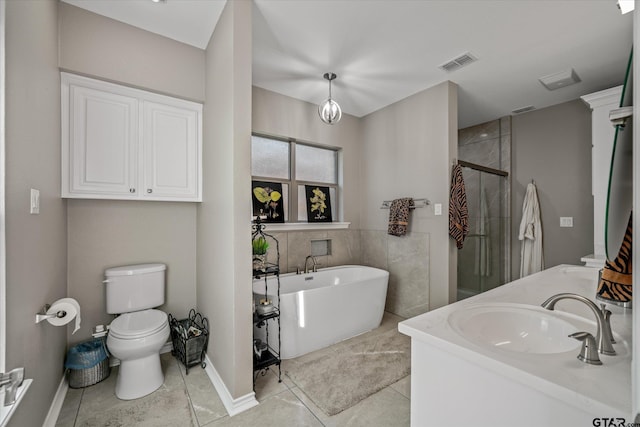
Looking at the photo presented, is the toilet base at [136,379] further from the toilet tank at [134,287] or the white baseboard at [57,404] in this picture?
the toilet tank at [134,287]

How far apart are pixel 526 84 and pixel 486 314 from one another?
283 cm

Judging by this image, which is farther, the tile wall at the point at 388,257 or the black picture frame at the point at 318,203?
the black picture frame at the point at 318,203

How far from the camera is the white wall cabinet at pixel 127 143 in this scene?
76.3 inches

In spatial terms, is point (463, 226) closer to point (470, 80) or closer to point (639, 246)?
point (470, 80)

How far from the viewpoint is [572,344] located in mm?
1063

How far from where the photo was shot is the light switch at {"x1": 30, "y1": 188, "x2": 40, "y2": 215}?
4.37ft

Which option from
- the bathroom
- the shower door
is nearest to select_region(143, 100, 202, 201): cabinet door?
the bathroom

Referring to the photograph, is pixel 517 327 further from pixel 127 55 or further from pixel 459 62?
pixel 127 55

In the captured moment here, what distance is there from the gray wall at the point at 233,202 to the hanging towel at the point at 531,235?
136 inches

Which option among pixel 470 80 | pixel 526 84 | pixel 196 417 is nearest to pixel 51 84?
pixel 196 417

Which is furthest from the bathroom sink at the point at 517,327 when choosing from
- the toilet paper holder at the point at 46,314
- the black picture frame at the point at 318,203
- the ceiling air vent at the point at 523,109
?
the ceiling air vent at the point at 523,109

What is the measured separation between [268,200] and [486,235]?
299 cm

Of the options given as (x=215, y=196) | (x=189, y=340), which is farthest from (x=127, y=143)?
(x=189, y=340)

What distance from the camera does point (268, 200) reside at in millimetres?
3158
